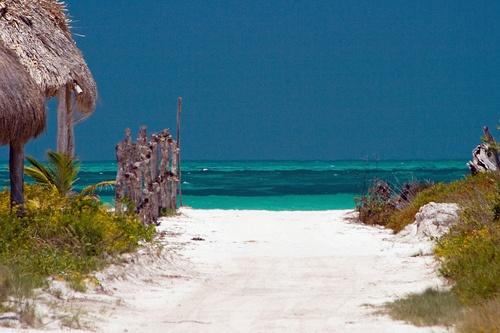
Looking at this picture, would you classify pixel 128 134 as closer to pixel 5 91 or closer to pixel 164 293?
pixel 5 91

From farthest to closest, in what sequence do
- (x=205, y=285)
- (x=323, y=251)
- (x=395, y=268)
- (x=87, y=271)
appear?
(x=323, y=251)
(x=395, y=268)
(x=205, y=285)
(x=87, y=271)

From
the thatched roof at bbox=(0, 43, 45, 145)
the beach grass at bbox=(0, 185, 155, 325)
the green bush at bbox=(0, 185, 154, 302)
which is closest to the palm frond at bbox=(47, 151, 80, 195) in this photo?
the beach grass at bbox=(0, 185, 155, 325)

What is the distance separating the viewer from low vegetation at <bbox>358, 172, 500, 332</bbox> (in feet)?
28.3

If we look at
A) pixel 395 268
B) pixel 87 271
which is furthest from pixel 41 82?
pixel 395 268

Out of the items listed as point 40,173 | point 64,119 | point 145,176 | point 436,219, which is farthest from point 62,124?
point 436,219

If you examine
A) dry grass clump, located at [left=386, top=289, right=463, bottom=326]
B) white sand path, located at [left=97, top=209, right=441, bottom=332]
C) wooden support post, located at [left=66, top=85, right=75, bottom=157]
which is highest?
wooden support post, located at [left=66, top=85, right=75, bottom=157]

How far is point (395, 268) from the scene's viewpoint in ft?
48.0

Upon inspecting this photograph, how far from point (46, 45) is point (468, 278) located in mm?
9321

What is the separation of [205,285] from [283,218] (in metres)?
15.2

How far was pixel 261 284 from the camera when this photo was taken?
13016 mm

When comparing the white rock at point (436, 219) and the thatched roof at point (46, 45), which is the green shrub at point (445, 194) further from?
the thatched roof at point (46, 45)

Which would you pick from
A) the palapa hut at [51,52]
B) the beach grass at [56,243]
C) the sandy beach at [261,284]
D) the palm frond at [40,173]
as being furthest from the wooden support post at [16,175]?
the palm frond at [40,173]

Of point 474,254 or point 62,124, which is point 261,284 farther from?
point 62,124

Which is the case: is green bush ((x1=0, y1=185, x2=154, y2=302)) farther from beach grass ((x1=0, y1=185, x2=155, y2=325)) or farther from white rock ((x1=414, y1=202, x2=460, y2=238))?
white rock ((x1=414, y1=202, x2=460, y2=238))
